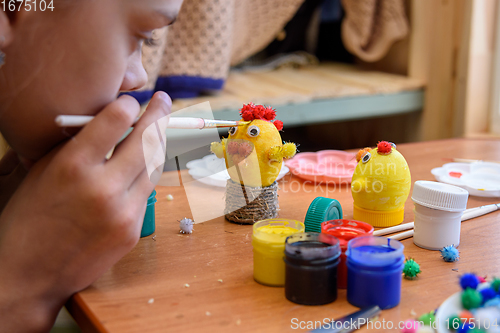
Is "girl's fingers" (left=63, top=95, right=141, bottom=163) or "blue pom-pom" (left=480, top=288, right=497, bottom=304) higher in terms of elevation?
"girl's fingers" (left=63, top=95, right=141, bottom=163)

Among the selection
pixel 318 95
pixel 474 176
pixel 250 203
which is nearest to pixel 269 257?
pixel 250 203

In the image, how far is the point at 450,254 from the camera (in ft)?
1.86

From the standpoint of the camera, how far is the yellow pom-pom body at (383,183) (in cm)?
67

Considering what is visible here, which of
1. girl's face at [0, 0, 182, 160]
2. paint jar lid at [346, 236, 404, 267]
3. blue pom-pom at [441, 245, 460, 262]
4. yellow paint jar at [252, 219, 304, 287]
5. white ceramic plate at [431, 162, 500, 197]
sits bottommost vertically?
white ceramic plate at [431, 162, 500, 197]

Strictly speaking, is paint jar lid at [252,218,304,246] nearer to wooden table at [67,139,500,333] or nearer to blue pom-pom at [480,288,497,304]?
wooden table at [67,139,500,333]

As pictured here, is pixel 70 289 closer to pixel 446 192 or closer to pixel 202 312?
pixel 202 312

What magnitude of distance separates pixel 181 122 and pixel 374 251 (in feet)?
0.92

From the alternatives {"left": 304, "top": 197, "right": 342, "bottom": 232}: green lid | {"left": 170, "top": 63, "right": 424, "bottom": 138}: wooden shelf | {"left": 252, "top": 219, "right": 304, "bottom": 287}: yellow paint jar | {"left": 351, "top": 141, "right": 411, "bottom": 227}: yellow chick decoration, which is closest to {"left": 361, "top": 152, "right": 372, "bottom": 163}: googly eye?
{"left": 351, "top": 141, "right": 411, "bottom": 227}: yellow chick decoration

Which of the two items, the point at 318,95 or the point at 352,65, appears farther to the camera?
Result: the point at 352,65

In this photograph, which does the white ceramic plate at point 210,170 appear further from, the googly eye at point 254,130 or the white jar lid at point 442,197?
the white jar lid at point 442,197

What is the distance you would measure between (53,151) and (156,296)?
8.0 inches

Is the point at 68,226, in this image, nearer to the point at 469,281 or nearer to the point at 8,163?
the point at 8,163

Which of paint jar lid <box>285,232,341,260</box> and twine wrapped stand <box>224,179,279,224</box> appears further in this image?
twine wrapped stand <box>224,179,279,224</box>

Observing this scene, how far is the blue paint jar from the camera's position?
1.52 feet
